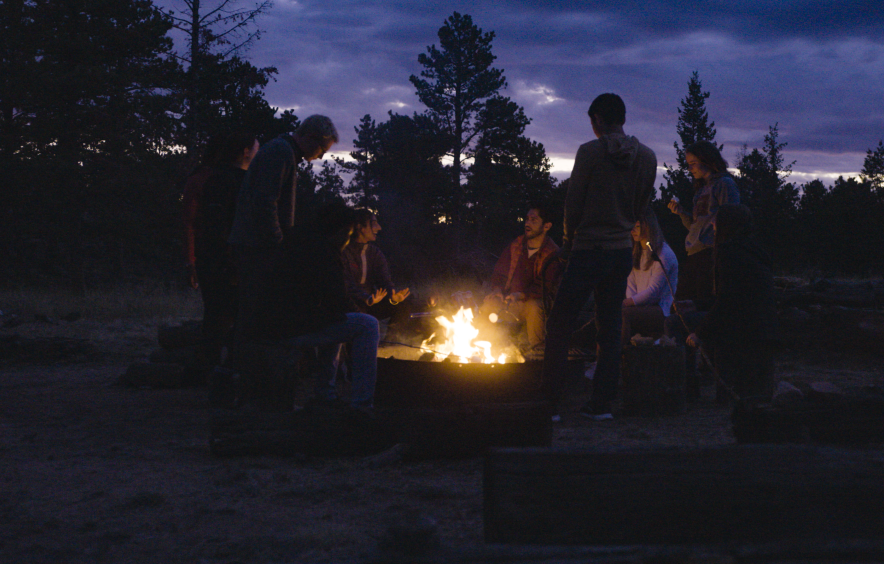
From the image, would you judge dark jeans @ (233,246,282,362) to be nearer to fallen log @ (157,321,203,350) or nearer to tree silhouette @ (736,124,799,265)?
fallen log @ (157,321,203,350)

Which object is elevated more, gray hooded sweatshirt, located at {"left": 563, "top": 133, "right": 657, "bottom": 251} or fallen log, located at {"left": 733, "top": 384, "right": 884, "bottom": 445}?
gray hooded sweatshirt, located at {"left": 563, "top": 133, "right": 657, "bottom": 251}

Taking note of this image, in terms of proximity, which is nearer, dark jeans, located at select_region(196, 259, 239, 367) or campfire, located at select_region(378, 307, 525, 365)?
dark jeans, located at select_region(196, 259, 239, 367)

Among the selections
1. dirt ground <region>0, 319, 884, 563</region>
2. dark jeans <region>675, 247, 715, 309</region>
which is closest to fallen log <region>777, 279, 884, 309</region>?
dark jeans <region>675, 247, 715, 309</region>

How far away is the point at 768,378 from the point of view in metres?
4.62

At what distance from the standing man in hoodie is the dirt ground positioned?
0.65 meters

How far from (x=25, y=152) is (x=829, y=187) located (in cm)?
4807

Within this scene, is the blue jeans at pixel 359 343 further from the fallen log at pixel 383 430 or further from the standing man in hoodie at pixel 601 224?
the standing man in hoodie at pixel 601 224

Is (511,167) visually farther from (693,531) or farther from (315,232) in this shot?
(693,531)

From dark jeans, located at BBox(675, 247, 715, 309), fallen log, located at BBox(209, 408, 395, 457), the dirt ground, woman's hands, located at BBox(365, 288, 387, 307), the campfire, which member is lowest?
the dirt ground

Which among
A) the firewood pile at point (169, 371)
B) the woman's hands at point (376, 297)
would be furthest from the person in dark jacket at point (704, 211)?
the firewood pile at point (169, 371)

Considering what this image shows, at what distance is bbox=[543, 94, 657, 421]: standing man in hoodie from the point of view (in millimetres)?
4609

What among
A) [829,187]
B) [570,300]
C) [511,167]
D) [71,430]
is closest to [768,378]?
[570,300]

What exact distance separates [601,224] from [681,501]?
113 inches

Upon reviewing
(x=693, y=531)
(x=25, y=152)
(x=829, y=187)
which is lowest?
(x=693, y=531)
